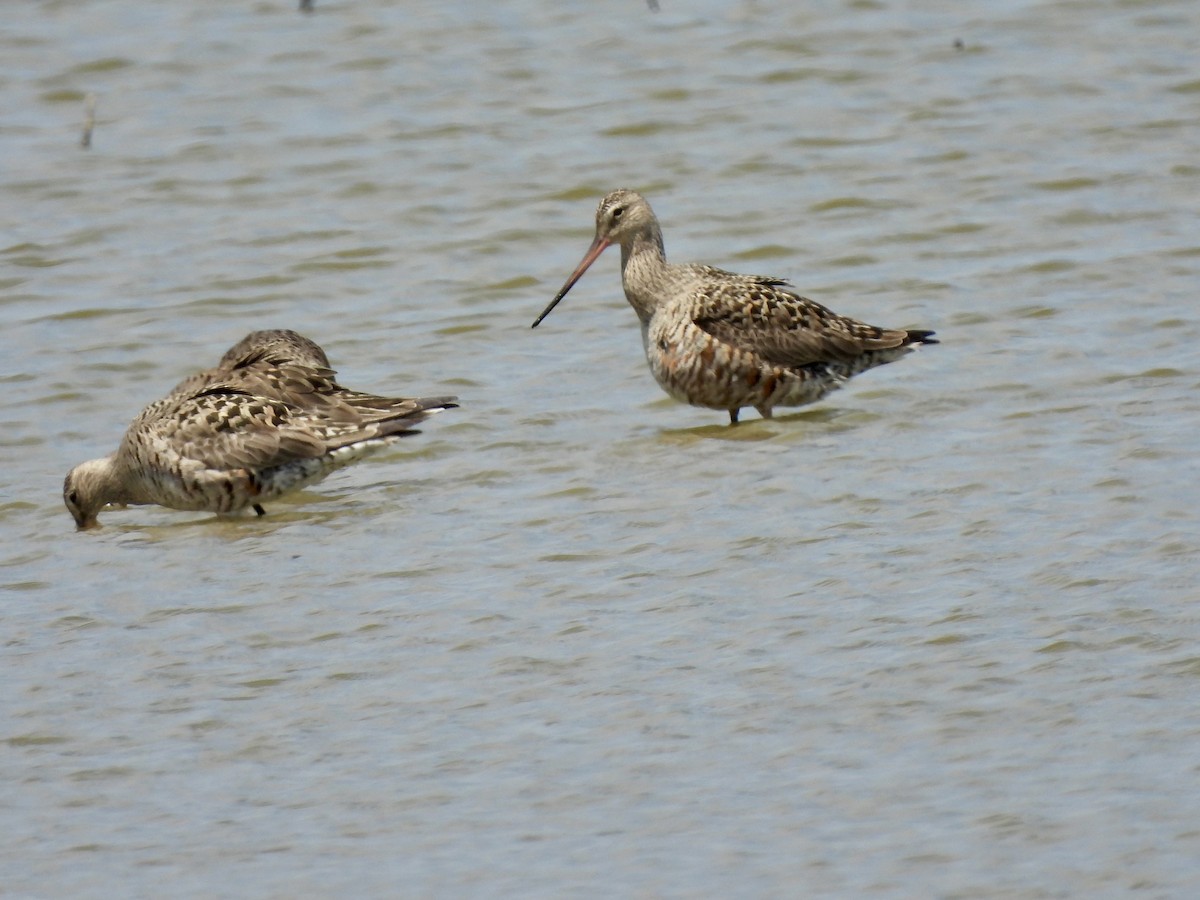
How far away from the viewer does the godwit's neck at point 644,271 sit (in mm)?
9797

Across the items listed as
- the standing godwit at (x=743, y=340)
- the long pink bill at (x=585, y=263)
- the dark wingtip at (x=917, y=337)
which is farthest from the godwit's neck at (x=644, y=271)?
the dark wingtip at (x=917, y=337)

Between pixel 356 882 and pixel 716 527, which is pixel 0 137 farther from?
pixel 356 882

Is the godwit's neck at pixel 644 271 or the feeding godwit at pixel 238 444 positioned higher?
the godwit's neck at pixel 644 271

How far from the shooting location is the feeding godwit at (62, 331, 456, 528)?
8.66 metres

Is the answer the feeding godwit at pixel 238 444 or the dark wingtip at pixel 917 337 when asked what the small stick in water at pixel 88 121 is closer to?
the feeding godwit at pixel 238 444

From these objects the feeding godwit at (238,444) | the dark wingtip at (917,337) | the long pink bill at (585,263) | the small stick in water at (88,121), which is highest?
the small stick in water at (88,121)

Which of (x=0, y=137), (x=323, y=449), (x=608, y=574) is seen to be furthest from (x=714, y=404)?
(x=0, y=137)

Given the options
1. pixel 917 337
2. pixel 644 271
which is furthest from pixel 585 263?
pixel 917 337

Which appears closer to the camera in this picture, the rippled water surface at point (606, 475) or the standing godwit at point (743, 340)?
the rippled water surface at point (606, 475)

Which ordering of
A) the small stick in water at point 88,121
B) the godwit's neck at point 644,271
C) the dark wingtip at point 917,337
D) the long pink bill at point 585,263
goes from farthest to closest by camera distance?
the small stick in water at point 88,121 < the long pink bill at point 585,263 < the godwit's neck at point 644,271 < the dark wingtip at point 917,337

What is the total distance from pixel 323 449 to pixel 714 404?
5.66ft

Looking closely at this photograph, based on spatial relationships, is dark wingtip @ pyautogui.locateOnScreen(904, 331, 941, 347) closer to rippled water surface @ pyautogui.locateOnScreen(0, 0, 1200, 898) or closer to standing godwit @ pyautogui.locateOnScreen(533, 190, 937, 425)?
standing godwit @ pyautogui.locateOnScreen(533, 190, 937, 425)

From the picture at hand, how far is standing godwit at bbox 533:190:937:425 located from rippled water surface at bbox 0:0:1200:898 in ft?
0.59

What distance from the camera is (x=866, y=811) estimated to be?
16.7ft
